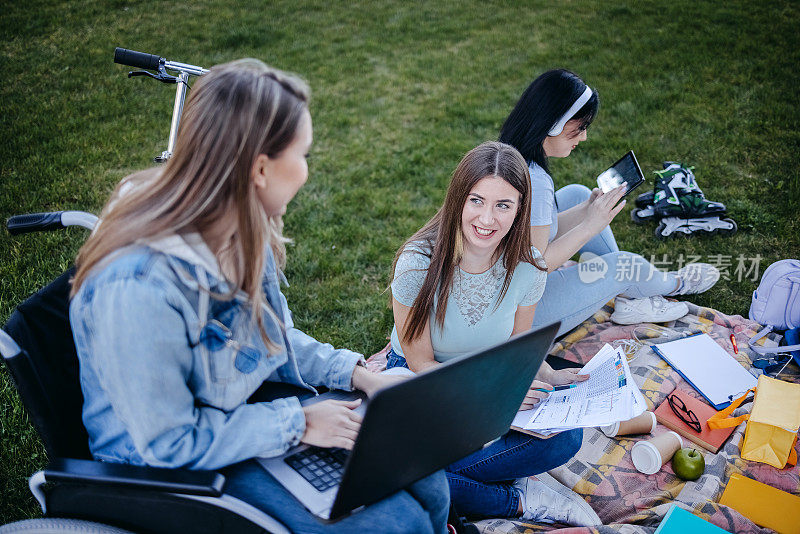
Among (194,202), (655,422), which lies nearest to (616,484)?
(655,422)

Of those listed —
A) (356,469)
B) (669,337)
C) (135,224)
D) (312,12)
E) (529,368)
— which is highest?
(312,12)

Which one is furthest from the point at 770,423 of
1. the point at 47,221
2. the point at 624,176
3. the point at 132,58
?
the point at 132,58

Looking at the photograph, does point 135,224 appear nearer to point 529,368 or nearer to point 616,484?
point 529,368

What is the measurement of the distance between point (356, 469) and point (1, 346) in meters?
0.86

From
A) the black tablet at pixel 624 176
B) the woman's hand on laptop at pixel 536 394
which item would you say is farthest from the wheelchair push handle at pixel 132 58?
the black tablet at pixel 624 176

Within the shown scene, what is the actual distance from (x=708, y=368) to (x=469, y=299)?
1.40 meters

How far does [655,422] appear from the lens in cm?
248

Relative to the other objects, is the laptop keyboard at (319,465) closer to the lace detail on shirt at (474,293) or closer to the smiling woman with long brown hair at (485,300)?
the smiling woman with long brown hair at (485,300)

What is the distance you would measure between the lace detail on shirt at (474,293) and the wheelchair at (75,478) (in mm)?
1124

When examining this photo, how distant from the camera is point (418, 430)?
129cm

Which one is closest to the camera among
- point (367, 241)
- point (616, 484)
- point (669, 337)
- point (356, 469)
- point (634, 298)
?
point (356, 469)

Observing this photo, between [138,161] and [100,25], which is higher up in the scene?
[100,25]

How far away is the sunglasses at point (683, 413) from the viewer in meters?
2.47

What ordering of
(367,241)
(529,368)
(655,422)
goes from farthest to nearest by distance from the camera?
(367,241)
(655,422)
(529,368)
